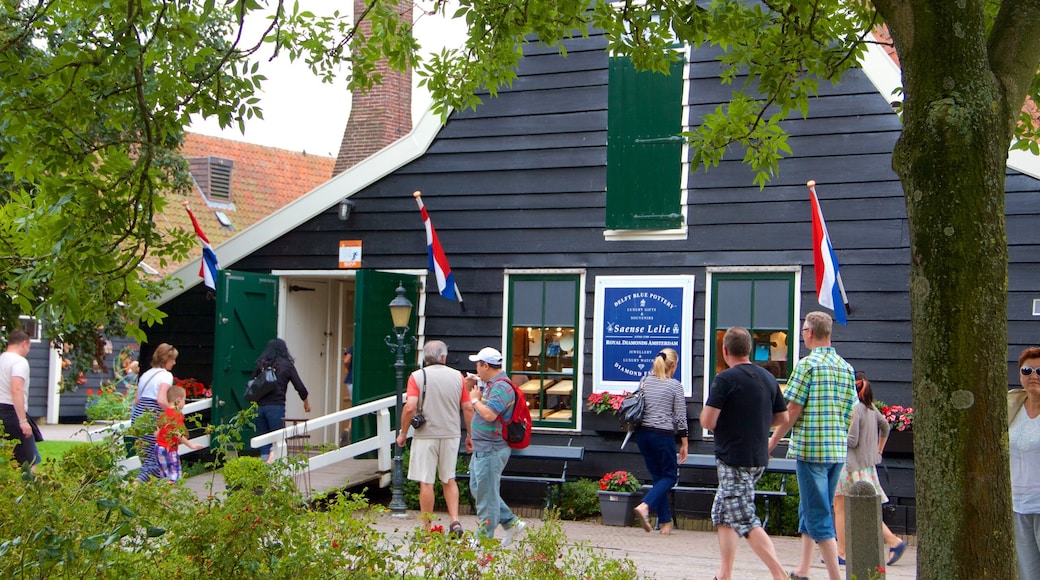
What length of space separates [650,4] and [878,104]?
5050 millimetres

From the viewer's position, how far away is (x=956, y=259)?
4.39 metres

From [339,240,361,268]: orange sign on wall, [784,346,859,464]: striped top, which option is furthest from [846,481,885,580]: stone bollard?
[339,240,361,268]: orange sign on wall

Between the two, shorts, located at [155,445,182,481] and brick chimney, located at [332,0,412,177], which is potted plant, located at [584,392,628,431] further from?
brick chimney, located at [332,0,412,177]

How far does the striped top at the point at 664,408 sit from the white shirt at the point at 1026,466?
4.65 meters

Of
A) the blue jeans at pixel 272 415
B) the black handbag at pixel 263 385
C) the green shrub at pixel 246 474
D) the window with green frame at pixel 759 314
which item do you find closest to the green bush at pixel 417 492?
the blue jeans at pixel 272 415

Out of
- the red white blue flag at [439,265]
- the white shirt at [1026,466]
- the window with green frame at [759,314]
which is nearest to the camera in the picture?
the white shirt at [1026,466]

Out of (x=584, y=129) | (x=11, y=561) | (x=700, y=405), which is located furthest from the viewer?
(x=584, y=129)

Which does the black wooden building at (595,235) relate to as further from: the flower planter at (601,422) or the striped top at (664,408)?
the striped top at (664,408)

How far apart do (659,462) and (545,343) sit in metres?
2.41

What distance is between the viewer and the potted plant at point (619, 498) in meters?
11.3

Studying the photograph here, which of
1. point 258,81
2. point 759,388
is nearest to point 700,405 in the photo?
point 759,388

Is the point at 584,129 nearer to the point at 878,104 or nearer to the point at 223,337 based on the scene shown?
the point at 878,104

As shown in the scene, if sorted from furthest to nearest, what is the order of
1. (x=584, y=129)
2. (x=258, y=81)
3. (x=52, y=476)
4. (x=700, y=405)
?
(x=584, y=129), (x=700, y=405), (x=258, y=81), (x=52, y=476)

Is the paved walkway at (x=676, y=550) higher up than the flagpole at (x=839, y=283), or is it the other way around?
the flagpole at (x=839, y=283)
